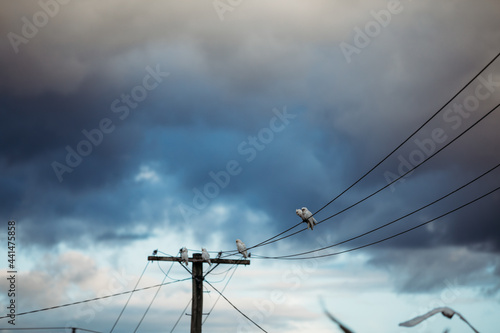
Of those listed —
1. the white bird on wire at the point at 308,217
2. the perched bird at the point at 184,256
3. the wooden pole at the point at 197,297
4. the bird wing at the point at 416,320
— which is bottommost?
the bird wing at the point at 416,320

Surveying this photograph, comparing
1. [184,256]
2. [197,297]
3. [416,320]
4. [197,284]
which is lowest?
[416,320]

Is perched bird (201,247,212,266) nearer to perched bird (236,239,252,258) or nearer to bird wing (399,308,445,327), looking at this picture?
perched bird (236,239,252,258)

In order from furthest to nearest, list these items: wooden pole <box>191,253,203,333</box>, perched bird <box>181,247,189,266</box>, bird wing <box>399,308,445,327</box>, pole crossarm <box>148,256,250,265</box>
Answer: pole crossarm <box>148,256,250,265</box> < perched bird <box>181,247,189,266</box> < wooden pole <box>191,253,203,333</box> < bird wing <box>399,308,445,327</box>

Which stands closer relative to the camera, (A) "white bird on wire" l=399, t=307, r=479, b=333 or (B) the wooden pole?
(A) "white bird on wire" l=399, t=307, r=479, b=333

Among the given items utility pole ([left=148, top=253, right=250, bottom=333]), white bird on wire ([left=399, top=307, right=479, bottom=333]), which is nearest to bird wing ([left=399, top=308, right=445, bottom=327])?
white bird on wire ([left=399, top=307, right=479, bottom=333])

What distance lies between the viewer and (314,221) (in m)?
26.4

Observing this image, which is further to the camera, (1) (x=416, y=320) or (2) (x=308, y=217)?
(2) (x=308, y=217)

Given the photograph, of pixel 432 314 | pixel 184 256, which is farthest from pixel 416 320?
pixel 184 256

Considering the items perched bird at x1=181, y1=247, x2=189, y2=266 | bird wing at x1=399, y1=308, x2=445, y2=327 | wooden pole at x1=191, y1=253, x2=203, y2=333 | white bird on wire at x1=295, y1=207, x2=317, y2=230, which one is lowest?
bird wing at x1=399, y1=308, x2=445, y2=327

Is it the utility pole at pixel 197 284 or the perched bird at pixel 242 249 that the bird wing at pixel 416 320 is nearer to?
the utility pole at pixel 197 284

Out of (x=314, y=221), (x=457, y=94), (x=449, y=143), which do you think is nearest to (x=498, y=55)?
(x=457, y=94)

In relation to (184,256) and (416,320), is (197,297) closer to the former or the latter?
(184,256)

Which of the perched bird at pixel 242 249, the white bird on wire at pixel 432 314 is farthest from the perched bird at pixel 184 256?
the white bird on wire at pixel 432 314

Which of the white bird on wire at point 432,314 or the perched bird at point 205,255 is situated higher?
the perched bird at point 205,255
